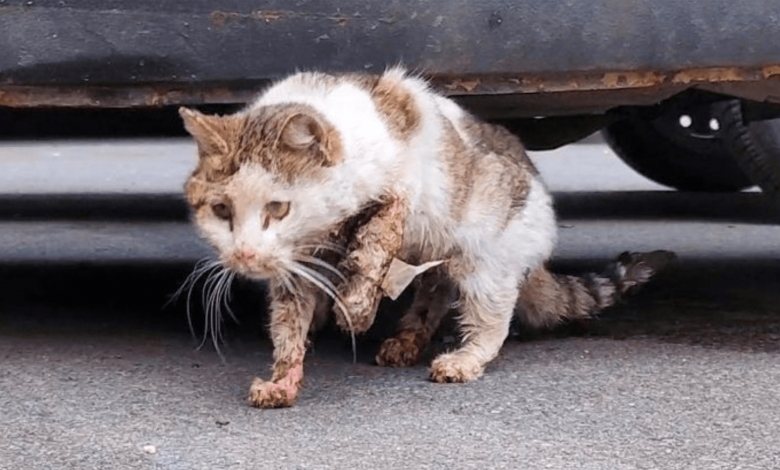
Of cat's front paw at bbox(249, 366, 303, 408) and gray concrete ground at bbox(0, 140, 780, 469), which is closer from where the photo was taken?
gray concrete ground at bbox(0, 140, 780, 469)

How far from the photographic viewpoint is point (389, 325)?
345 cm

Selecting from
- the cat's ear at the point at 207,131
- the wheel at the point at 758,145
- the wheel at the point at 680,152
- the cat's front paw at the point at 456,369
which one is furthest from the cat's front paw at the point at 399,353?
the wheel at the point at 680,152

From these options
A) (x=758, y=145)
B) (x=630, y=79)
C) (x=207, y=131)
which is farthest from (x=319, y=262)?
(x=758, y=145)

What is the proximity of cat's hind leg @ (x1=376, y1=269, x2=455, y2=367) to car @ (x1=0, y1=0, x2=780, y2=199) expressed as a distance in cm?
43

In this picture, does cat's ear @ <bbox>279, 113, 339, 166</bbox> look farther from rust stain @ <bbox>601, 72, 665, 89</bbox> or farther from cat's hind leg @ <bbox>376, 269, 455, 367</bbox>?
rust stain @ <bbox>601, 72, 665, 89</bbox>

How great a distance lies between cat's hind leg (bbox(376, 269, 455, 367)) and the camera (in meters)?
2.95

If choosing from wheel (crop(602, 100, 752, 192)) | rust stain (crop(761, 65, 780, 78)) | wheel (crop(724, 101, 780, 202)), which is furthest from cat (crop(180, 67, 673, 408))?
wheel (crop(602, 100, 752, 192))

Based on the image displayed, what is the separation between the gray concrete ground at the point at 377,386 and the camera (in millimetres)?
2256

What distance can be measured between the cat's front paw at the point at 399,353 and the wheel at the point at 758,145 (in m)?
1.79

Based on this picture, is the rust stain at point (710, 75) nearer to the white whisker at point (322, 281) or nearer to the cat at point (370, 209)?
the cat at point (370, 209)

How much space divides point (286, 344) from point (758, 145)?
2.24m

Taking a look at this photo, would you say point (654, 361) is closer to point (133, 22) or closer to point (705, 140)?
point (133, 22)

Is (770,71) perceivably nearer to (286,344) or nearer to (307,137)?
(307,137)

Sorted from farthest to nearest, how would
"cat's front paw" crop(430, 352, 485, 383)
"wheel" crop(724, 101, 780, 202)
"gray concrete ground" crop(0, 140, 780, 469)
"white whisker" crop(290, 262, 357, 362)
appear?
"wheel" crop(724, 101, 780, 202)
"cat's front paw" crop(430, 352, 485, 383)
"white whisker" crop(290, 262, 357, 362)
"gray concrete ground" crop(0, 140, 780, 469)
